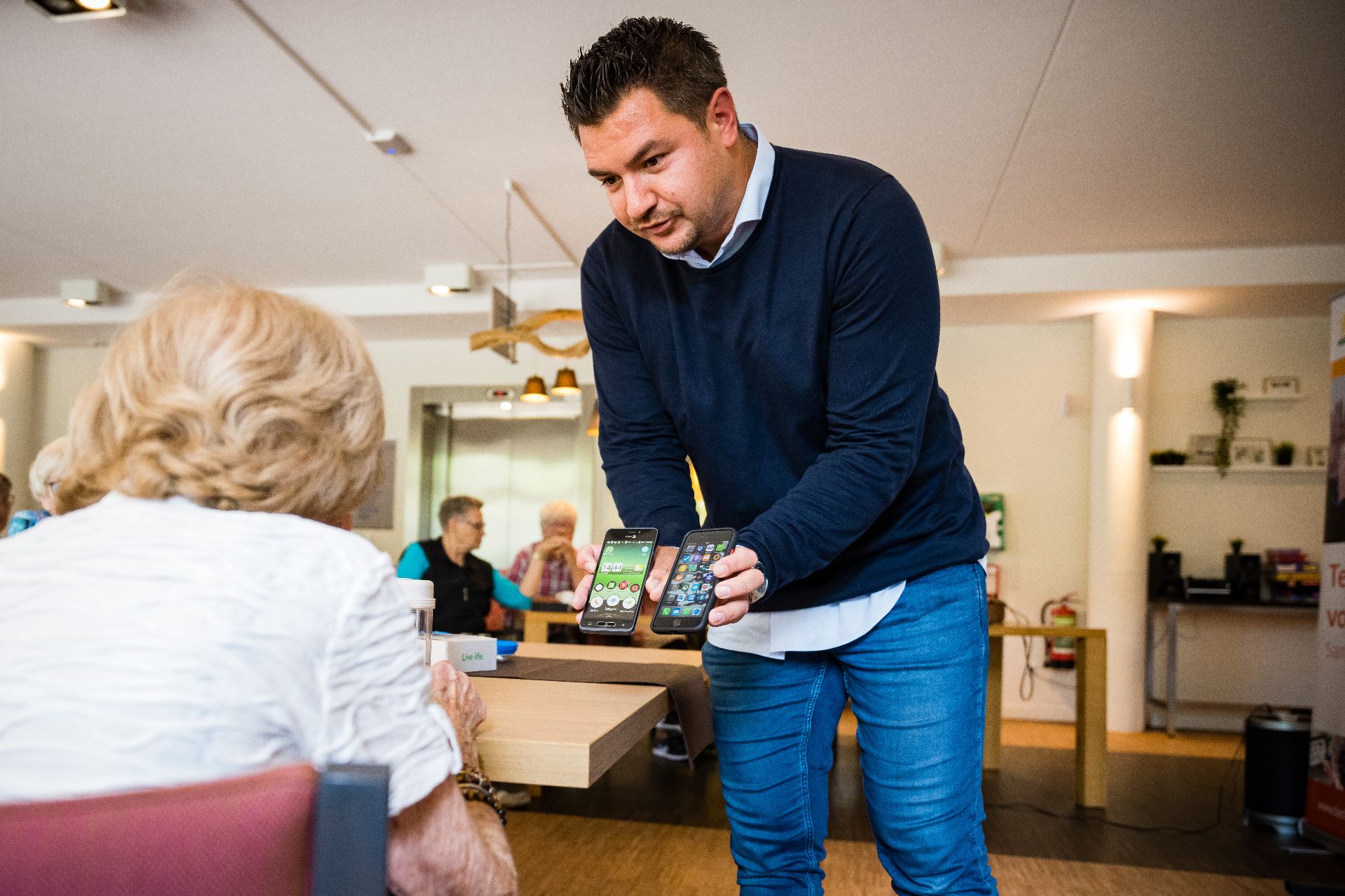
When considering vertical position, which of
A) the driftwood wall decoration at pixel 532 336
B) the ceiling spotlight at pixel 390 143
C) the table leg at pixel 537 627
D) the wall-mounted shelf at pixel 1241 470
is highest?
the ceiling spotlight at pixel 390 143

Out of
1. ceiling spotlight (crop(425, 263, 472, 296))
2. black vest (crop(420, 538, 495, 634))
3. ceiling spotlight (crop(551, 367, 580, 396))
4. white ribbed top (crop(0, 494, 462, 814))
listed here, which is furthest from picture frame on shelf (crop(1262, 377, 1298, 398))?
white ribbed top (crop(0, 494, 462, 814))

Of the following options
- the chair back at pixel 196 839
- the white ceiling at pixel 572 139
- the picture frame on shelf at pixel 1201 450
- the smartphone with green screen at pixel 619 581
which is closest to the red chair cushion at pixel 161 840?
the chair back at pixel 196 839

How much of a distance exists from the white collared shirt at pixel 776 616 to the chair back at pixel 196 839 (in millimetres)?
709

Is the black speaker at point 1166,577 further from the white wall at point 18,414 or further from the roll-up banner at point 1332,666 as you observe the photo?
the white wall at point 18,414

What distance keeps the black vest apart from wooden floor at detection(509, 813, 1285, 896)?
4.22 ft

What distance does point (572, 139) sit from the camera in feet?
13.8

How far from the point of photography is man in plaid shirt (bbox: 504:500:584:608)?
488cm

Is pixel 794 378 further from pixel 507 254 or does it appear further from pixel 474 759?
pixel 507 254

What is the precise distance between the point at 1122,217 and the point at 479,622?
3909mm

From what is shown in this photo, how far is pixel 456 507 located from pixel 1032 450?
159 inches

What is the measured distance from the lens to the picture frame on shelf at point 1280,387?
6148mm

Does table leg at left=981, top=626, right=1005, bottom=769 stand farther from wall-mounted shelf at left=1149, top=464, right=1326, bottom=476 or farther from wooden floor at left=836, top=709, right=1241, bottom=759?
wall-mounted shelf at left=1149, top=464, right=1326, bottom=476

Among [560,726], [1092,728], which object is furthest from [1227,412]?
[560,726]

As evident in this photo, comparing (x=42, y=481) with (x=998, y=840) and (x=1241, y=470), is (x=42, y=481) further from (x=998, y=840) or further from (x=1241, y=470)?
(x=1241, y=470)
